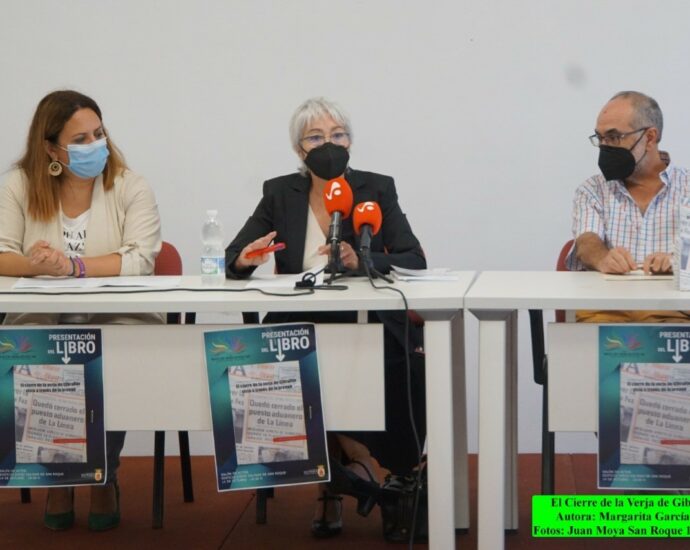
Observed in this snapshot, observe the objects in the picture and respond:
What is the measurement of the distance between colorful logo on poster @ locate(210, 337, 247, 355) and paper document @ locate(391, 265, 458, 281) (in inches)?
19.8

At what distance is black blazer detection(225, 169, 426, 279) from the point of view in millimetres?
3006

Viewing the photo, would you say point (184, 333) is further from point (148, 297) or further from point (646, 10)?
point (646, 10)

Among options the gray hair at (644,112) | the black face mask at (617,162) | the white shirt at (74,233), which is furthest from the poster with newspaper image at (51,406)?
the gray hair at (644,112)

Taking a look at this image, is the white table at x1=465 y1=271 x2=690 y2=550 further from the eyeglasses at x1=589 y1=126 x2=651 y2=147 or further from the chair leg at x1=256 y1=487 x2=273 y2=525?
the chair leg at x1=256 y1=487 x2=273 y2=525

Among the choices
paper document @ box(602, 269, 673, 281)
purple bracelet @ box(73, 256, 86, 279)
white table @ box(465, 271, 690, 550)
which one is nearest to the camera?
white table @ box(465, 271, 690, 550)

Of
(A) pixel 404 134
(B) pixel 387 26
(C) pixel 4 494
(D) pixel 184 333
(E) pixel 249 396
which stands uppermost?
(B) pixel 387 26

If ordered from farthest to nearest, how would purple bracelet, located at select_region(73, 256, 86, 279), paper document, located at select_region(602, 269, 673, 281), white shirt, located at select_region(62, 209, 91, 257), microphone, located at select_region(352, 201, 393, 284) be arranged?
1. white shirt, located at select_region(62, 209, 91, 257)
2. purple bracelet, located at select_region(73, 256, 86, 279)
3. paper document, located at select_region(602, 269, 673, 281)
4. microphone, located at select_region(352, 201, 393, 284)

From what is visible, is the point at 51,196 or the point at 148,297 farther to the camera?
the point at 51,196

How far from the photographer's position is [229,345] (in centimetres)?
232

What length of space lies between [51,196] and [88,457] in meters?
0.96

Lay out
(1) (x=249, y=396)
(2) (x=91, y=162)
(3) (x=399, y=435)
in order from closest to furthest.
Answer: (1) (x=249, y=396) → (3) (x=399, y=435) → (2) (x=91, y=162)

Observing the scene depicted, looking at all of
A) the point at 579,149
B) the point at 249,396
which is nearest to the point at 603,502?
the point at 249,396

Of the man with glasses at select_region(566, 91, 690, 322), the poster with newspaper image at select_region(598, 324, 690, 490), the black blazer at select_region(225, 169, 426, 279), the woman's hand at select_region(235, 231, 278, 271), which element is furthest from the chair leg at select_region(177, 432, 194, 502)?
the poster with newspaper image at select_region(598, 324, 690, 490)

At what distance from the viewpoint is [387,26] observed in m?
3.82
